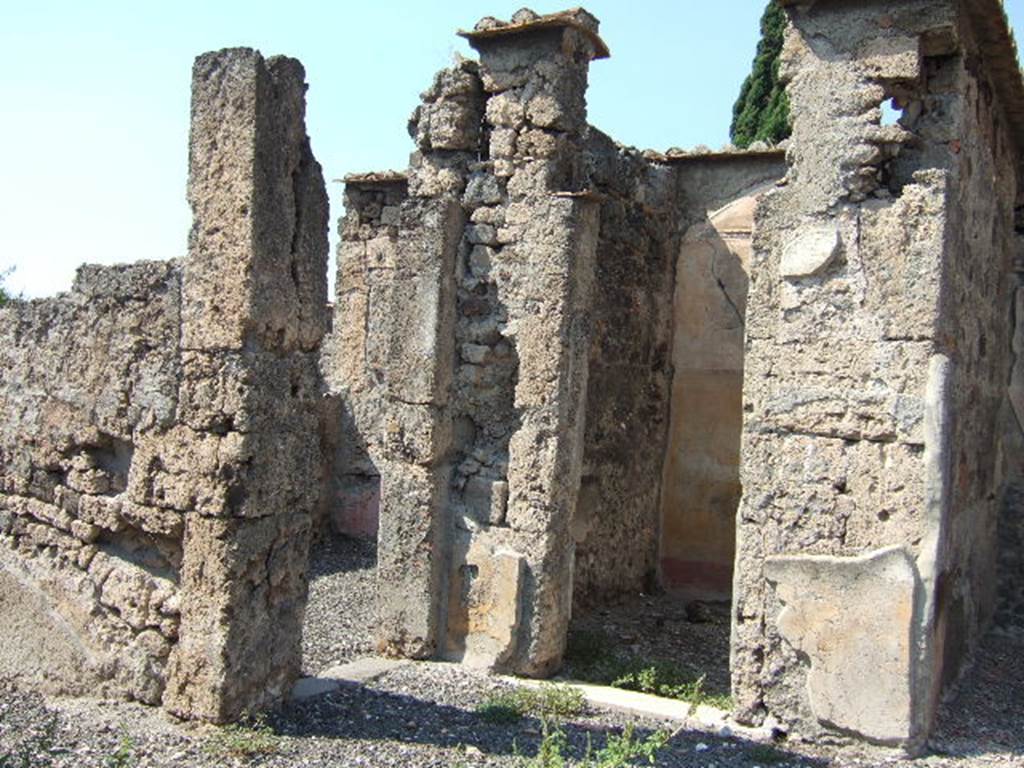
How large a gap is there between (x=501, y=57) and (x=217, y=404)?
2.77m

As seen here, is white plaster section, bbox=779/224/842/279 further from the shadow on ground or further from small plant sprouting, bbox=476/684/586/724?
small plant sprouting, bbox=476/684/586/724

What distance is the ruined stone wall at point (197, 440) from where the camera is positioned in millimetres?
4598

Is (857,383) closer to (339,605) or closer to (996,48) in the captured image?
(996,48)

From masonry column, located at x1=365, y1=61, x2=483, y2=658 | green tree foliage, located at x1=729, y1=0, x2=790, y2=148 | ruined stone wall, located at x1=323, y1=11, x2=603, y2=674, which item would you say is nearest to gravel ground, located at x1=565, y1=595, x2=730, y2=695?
ruined stone wall, located at x1=323, y1=11, x2=603, y2=674

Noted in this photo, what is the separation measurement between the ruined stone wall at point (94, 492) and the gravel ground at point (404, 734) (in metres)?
0.22

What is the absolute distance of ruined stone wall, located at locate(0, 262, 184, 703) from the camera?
15.8 feet

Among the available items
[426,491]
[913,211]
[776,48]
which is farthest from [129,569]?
[776,48]

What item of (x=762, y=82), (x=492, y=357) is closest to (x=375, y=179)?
(x=492, y=357)

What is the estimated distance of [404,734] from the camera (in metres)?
4.88

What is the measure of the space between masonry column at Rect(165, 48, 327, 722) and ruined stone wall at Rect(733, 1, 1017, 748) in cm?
219

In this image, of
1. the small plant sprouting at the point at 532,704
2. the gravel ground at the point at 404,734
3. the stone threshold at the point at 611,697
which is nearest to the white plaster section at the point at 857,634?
the gravel ground at the point at 404,734

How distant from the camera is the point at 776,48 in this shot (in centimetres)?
1619

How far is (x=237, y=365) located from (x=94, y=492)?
1.01 meters

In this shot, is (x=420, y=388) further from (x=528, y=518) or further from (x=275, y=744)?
(x=275, y=744)
